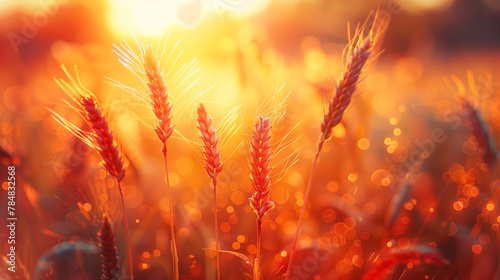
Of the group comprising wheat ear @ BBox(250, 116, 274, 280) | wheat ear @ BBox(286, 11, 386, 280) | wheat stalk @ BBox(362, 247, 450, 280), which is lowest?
wheat stalk @ BBox(362, 247, 450, 280)

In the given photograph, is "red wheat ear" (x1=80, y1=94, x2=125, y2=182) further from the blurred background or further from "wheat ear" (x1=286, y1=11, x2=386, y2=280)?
"wheat ear" (x1=286, y1=11, x2=386, y2=280)

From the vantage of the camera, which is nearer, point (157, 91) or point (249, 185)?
point (157, 91)

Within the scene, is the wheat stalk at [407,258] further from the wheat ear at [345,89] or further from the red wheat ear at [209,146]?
the red wheat ear at [209,146]

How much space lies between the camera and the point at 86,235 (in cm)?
129

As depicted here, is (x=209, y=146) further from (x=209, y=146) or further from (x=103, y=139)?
(x=103, y=139)

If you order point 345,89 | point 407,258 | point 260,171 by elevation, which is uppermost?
point 345,89

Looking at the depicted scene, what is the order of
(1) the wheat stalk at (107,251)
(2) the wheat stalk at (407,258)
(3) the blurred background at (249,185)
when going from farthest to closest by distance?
(3) the blurred background at (249,185)
(1) the wheat stalk at (107,251)
(2) the wheat stalk at (407,258)

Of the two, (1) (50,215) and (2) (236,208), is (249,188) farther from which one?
(1) (50,215)

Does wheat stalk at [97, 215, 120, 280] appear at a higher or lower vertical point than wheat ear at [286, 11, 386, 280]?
lower

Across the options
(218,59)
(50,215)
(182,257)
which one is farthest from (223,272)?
(218,59)

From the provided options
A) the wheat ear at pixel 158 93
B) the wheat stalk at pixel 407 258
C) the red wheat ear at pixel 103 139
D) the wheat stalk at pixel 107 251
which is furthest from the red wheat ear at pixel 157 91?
the wheat stalk at pixel 407 258

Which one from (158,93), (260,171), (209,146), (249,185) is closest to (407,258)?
(260,171)

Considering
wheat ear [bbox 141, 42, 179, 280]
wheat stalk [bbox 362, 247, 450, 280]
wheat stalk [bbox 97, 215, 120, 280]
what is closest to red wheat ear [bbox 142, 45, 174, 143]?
wheat ear [bbox 141, 42, 179, 280]

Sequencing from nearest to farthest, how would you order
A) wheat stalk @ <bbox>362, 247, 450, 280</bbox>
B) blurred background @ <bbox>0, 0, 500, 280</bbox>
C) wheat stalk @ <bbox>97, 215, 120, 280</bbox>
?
wheat stalk @ <bbox>362, 247, 450, 280</bbox>
wheat stalk @ <bbox>97, 215, 120, 280</bbox>
blurred background @ <bbox>0, 0, 500, 280</bbox>
